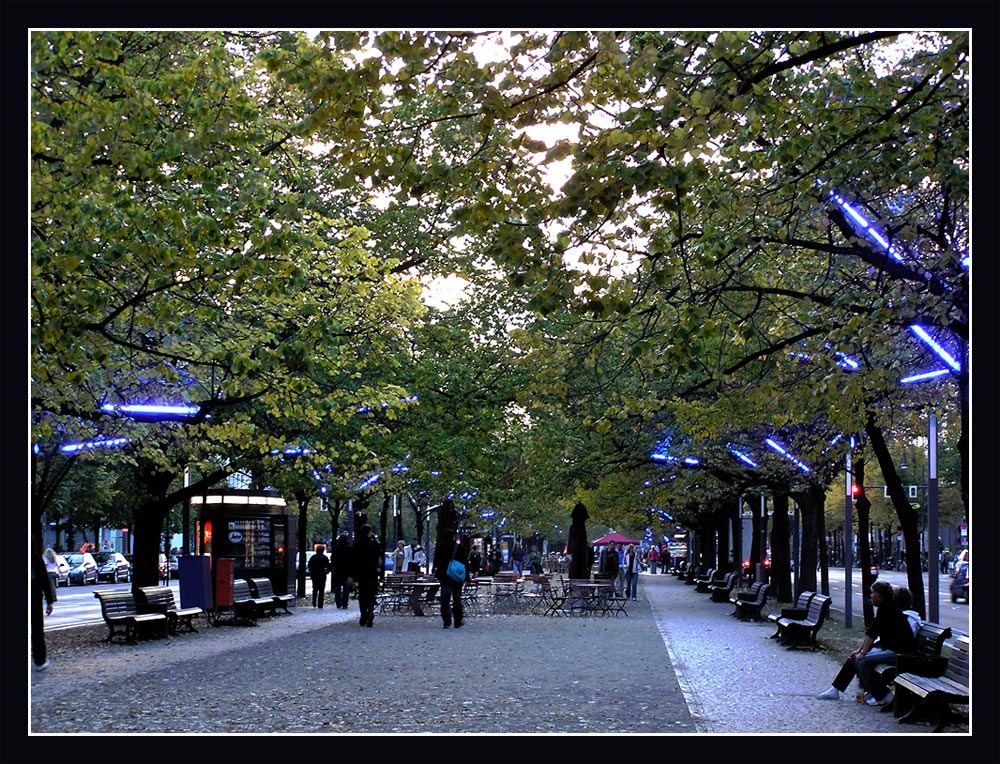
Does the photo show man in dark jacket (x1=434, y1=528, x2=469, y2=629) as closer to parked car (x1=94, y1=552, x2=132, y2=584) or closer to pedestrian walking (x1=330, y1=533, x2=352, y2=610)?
pedestrian walking (x1=330, y1=533, x2=352, y2=610)

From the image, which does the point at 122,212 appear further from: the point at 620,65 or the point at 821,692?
the point at 821,692

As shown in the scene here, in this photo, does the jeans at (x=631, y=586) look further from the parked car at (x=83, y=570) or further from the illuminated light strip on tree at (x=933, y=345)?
the parked car at (x=83, y=570)

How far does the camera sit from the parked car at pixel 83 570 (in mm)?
60750

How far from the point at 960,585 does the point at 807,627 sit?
84.1ft

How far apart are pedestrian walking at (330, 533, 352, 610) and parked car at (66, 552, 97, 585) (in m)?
29.0

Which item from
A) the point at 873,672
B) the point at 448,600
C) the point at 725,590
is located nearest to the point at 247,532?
the point at 448,600

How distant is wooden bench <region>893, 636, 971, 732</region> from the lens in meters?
11.4

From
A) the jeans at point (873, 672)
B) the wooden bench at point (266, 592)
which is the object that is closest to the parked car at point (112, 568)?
the wooden bench at point (266, 592)

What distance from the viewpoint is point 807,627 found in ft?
68.3

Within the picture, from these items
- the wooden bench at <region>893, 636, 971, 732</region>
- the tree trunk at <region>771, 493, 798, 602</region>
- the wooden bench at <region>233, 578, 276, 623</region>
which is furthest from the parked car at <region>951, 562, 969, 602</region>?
the wooden bench at <region>893, 636, 971, 732</region>

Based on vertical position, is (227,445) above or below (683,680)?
above

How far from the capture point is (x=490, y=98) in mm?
9758

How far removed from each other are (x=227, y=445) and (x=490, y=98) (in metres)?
15.8

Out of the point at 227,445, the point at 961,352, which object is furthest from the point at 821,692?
the point at 227,445
